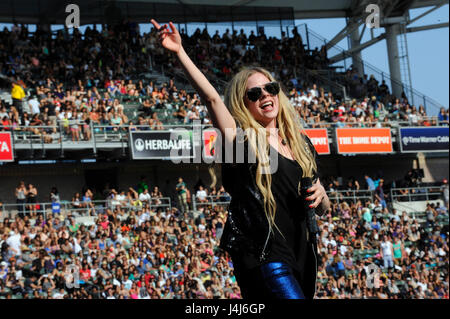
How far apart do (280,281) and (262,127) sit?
28.5 inches

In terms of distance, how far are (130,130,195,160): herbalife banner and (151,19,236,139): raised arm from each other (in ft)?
64.1

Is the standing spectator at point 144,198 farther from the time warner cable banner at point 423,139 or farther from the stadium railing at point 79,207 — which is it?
the time warner cable banner at point 423,139

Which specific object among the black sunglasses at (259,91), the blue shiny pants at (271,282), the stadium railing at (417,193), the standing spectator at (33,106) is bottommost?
the stadium railing at (417,193)

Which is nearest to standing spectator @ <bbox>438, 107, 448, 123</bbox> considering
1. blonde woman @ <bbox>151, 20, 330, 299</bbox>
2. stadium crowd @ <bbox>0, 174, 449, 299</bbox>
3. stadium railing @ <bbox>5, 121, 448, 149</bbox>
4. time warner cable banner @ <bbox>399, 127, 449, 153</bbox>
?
time warner cable banner @ <bbox>399, 127, 449, 153</bbox>

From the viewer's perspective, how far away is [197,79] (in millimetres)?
3189

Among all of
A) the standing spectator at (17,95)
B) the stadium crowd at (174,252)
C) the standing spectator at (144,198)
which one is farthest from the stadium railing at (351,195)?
the standing spectator at (17,95)

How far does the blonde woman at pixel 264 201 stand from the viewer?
337 centimetres

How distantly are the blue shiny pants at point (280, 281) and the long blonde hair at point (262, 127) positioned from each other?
0.17m

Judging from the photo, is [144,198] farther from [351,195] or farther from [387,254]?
[351,195]

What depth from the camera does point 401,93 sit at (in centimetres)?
3112

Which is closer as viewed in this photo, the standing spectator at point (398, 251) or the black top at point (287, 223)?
the black top at point (287, 223)

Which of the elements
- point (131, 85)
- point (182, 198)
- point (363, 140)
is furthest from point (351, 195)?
point (131, 85)

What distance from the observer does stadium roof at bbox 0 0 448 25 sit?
95.7 feet
